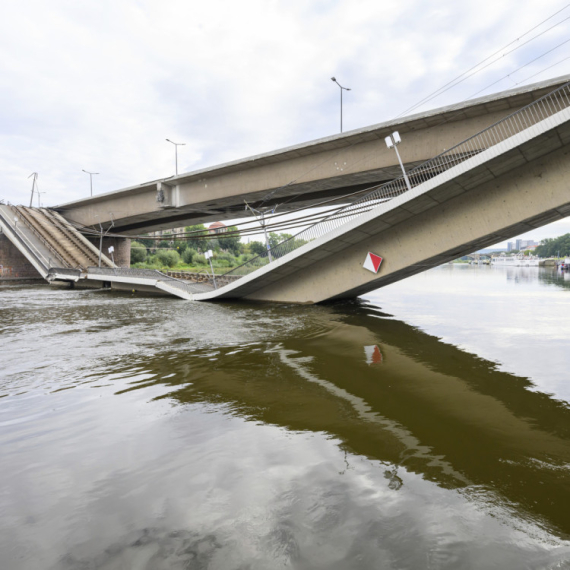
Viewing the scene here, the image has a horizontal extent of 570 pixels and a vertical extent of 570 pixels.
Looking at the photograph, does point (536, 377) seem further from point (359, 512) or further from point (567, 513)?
point (359, 512)

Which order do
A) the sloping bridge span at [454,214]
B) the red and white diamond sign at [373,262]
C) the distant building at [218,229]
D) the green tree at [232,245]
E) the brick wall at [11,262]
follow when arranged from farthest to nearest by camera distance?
the green tree at [232,245], the brick wall at [11,262], the distant building at [218,229], the red and white diamond sign at [373,262], the sloping bridge span at [454,214]

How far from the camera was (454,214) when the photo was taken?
1364cm

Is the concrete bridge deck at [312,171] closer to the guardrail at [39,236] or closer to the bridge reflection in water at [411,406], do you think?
the guardrail at [39,236]

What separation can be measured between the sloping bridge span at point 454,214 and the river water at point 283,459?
598cm

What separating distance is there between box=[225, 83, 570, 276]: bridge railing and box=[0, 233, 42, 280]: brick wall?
28.7 m

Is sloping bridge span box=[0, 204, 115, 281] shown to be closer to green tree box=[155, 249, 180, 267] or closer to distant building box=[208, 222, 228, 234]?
distant building box=[208, 222, 228, 234]

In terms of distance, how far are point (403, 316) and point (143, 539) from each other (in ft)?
43.2

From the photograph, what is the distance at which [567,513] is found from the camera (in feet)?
9.20

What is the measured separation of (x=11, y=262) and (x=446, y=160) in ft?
124

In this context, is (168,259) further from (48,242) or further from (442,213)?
(442,213)

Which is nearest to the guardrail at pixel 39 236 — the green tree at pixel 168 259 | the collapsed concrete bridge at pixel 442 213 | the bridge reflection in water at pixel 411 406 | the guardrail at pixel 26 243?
the guardrail at pixel 26 243

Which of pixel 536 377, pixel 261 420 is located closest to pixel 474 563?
pixel 261 420

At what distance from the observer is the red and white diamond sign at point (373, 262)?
15583 mm

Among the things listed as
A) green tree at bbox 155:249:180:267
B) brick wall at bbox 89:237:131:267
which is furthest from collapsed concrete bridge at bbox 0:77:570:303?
green tree at bbox 155:249:180:267
